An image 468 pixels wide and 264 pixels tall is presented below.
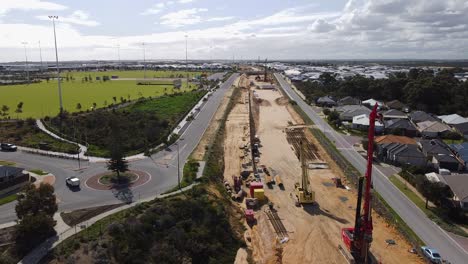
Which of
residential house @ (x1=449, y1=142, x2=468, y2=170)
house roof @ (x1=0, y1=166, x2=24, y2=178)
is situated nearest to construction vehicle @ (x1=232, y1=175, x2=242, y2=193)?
house roof @ (x1=0, y1=166, x2=24, y2=178)

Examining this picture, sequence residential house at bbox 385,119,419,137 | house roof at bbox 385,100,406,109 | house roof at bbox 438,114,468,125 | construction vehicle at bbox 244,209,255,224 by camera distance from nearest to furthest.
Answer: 1. construction vehicle at bbox 244,209,255,224
2. residential house at bbox 385,119,419,137
3. house roof at bbox 438,114,468,125
4. house roof at bbox 385,100,406,109

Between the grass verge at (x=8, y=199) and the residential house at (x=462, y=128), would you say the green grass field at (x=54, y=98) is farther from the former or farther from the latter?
the residential house at (x=462, y=128)

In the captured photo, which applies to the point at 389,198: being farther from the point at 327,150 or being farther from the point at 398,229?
the point at 327,150

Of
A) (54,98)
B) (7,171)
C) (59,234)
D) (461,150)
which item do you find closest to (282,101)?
(461,150)

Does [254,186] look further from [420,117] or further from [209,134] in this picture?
[420,117]

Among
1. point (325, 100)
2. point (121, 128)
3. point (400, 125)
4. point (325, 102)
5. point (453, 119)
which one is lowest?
point (400, 125)

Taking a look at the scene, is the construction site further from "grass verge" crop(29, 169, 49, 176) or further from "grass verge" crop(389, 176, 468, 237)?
"grass verge" crop(29, 169, 49, 176)

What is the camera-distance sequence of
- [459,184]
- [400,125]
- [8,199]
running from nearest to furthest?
[8,199], [459,184], [400,125]
